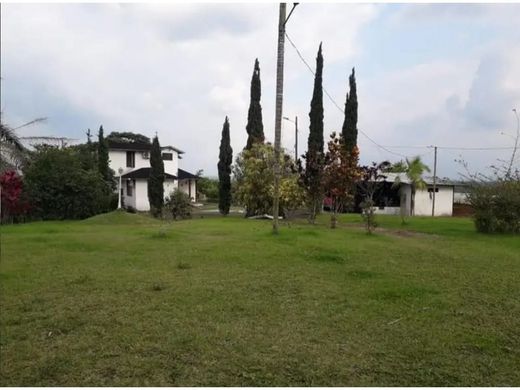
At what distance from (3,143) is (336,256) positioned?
6.62 meters

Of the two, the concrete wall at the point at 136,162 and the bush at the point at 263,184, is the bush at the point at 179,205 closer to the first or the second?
the bush at the point at 263,184

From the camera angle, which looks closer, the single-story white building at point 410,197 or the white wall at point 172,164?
the single-story white building at point 410,197

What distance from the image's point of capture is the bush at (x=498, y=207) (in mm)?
14953

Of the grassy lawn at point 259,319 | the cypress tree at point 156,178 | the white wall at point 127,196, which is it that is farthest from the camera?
the white wall at point 127,196

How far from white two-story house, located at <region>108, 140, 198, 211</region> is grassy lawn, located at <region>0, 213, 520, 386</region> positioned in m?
25.1

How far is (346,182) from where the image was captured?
16.6 m

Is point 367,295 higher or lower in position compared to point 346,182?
lower

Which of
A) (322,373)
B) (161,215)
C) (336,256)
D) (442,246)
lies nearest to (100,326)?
(322,373)

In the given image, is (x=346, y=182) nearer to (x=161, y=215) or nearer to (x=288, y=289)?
(x=288, y=289)

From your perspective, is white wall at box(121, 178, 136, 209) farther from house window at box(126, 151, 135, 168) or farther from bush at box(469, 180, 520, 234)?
bush at box(469, 180, 520, 234)

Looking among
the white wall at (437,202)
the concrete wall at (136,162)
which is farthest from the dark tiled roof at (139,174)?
the white wall at (437,202)

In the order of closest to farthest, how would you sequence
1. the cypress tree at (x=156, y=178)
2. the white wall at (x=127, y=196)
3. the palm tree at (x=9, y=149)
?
the palm tree at (x=9, y=149), the cypress tree at (x=156, y=178), the white wall at (x=127, y=196)

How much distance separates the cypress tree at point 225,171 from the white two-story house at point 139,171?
448 centimetres

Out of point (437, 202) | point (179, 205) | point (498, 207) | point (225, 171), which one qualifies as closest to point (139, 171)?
point (225, 171)
